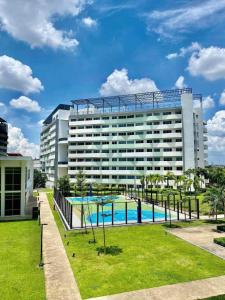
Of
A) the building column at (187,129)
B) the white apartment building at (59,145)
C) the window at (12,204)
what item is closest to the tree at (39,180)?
the white apartment building at (59,145)

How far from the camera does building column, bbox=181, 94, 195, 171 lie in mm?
65812

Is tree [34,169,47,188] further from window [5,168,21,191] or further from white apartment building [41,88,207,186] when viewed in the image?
window [5,168,21,191]

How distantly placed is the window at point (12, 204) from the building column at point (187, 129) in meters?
46.2

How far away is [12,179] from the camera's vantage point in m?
31.2

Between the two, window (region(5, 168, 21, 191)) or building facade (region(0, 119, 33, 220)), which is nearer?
building facade (region(0, 119, 33, 220))

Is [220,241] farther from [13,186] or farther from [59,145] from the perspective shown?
[59,145]

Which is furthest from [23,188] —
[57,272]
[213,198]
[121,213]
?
[213,198]

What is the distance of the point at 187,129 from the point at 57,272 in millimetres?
58409

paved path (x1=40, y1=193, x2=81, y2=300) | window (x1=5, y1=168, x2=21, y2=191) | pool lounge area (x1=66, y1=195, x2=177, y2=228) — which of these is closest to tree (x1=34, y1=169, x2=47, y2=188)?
pool lounge area (x1=66, y1=195, x2=177, y2=228)

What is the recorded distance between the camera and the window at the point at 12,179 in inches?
1220

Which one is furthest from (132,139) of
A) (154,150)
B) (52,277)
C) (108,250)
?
(52,277)

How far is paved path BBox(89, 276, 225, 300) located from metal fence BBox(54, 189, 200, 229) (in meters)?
8.03

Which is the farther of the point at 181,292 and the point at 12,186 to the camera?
the point at 12,186

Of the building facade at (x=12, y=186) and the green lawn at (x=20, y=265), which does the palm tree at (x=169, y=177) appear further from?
the green lawn at (x=20, y=265)
